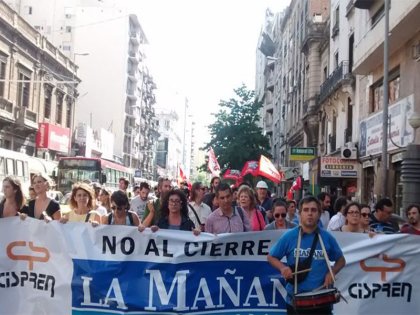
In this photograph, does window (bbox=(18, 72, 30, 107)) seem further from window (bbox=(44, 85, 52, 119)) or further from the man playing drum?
the man playing drum

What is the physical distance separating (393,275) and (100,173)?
29.1 meters

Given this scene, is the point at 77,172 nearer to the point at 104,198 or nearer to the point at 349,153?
the point at 349,153

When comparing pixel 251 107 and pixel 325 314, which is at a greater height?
pixel 251 107

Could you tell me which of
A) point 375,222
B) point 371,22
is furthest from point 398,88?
point 375,222

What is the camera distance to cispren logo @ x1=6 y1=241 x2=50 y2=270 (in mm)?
6602

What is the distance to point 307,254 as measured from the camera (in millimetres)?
5016

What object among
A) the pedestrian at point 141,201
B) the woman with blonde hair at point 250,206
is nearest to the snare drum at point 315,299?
the woman with blonde hair at point 250,206

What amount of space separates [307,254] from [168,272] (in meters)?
1.97

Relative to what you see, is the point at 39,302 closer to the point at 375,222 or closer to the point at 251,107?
the point at 375,222

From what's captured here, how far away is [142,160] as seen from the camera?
9844 cm

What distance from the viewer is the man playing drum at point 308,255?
4.98 m

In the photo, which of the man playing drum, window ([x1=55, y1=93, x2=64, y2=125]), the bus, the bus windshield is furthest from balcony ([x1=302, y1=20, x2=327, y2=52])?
the man playing drum

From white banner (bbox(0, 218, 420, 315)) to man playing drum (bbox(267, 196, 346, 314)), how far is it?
1370 mm

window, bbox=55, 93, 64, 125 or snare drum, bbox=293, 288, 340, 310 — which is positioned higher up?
window, bbox=55, 93, 64, 125
